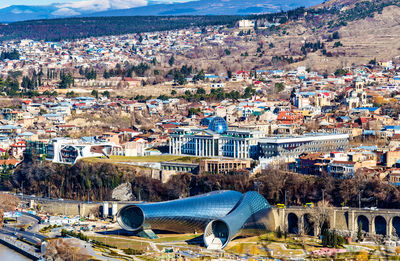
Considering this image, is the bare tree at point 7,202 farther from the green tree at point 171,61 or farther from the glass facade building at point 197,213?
the green tree at point 171,61

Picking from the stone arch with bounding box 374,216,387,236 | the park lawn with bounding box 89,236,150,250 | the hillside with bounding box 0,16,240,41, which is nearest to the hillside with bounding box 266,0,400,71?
the hillside with bounding box 0,16,240,41

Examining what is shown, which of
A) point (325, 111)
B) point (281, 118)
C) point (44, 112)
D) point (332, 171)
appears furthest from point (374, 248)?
point (44, 112)

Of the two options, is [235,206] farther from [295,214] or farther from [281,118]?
[281,118]

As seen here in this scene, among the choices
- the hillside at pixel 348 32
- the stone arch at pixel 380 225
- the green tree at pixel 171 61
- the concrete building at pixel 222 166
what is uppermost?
the hillside at pixel 348 32

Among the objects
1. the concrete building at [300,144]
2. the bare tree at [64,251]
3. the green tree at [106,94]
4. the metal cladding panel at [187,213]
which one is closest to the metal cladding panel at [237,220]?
the metal cladding panel at [187,213]

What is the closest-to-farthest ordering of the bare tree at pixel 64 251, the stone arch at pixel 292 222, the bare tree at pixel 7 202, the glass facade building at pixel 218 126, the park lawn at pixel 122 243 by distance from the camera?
the bare tree at pixel 64 251 → the park lawn at pixel 122 243 → the stone arch at pixel 292 222 → the bare tree at pixel 7 202 → the glass facade building at pixel 218 126

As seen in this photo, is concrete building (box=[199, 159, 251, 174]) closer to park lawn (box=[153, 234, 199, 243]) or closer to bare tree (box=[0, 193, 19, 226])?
park lawn (box=[153, 234, 199, 243])

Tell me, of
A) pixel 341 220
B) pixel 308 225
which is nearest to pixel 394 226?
pixel 341 220

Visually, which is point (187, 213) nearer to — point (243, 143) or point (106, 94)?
point (243, 143)
